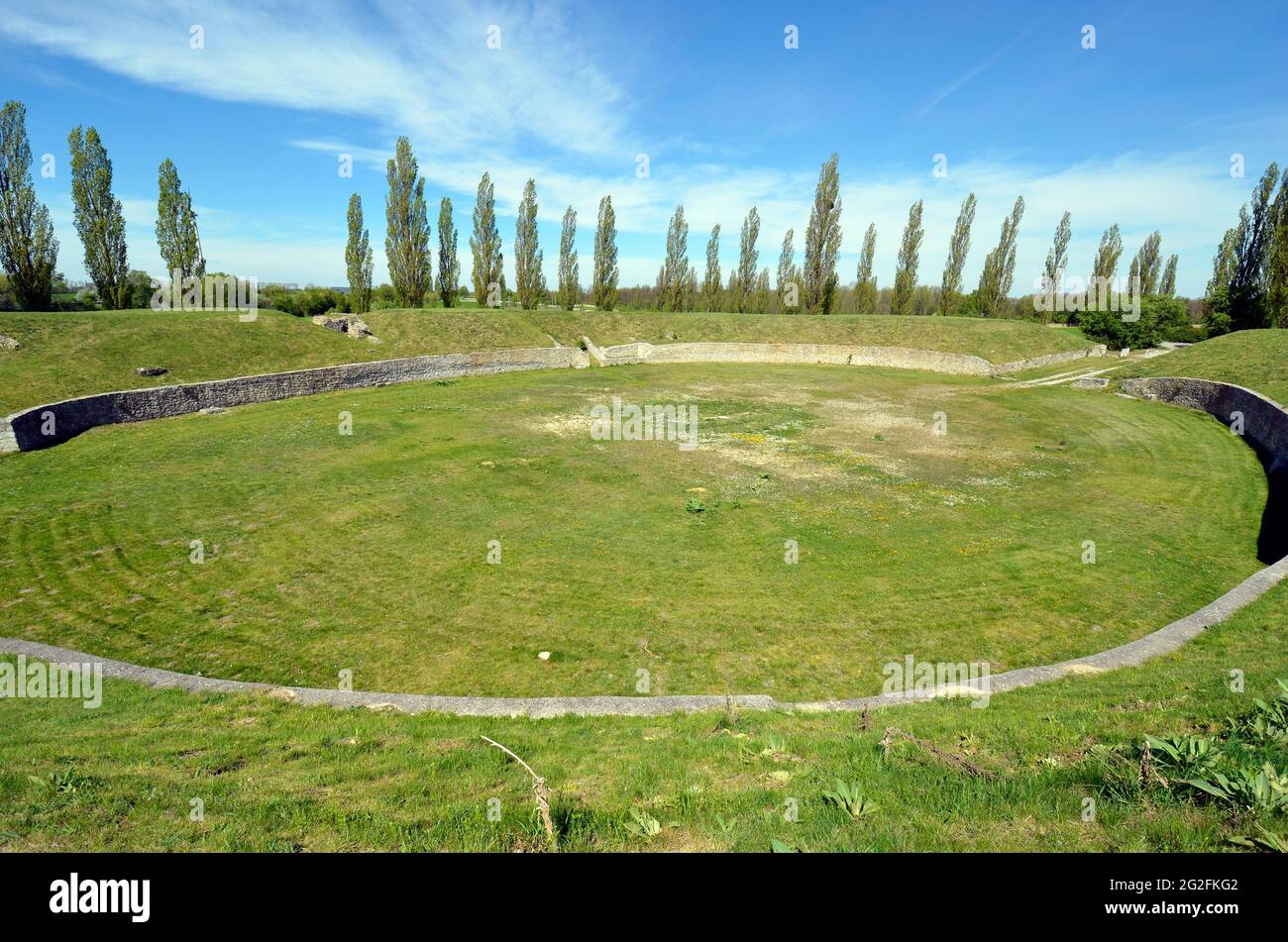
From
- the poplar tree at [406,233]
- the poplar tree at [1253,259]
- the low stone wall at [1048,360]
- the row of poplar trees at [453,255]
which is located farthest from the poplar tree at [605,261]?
the poplar tree at [1253,259]

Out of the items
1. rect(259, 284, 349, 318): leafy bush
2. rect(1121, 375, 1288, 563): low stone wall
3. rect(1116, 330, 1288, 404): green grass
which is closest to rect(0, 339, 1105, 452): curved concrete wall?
rect(1116, 330, 1288, 404): green grass

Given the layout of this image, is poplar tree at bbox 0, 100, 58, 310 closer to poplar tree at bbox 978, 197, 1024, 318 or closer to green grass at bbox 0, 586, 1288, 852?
green grass at bbox 0, 586, 1288, 852

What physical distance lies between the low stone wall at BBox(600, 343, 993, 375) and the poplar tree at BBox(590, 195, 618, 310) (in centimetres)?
1690

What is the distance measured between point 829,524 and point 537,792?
14.3 m

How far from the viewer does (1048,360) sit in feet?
186

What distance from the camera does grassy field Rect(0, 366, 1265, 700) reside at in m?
11.6

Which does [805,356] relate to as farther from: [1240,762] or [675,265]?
[1240,762]

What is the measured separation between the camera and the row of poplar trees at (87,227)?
3684 centimetres

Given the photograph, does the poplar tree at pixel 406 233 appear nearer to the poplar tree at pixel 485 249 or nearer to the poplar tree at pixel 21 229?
the poplar tree at pixel 485 249

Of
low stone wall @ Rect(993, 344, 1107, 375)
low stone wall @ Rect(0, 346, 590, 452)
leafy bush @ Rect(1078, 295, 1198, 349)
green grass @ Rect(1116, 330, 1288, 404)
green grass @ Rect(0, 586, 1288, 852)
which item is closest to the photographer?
green grass @ Rect(0, 586, 1288, 852)
